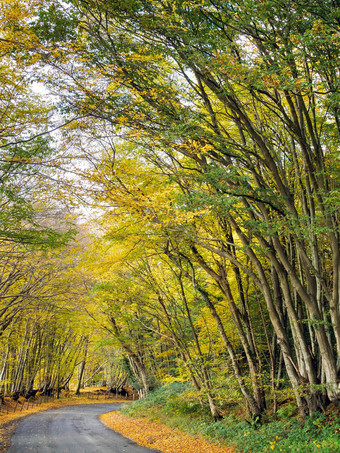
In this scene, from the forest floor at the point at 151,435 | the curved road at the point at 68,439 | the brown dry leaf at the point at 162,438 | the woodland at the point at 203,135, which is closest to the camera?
the woodland at the point at 203,135

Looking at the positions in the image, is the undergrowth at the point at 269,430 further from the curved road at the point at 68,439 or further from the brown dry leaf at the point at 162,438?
the curved road at the point at 68,439

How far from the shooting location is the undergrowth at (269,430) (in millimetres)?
5750

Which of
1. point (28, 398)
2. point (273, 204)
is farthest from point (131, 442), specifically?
point (28, 398)

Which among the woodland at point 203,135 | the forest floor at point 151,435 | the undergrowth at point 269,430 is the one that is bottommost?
the forest floor at point 151,435

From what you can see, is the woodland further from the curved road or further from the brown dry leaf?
the curved road

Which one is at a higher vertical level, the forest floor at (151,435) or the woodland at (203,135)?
the woodland at (203,135)

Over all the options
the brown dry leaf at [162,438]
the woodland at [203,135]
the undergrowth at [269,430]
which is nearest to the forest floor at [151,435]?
the brown dry leaf at [162,438]

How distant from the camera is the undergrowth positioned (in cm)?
575

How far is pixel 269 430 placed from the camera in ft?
23.6

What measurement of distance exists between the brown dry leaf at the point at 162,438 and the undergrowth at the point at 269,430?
26 centimetres

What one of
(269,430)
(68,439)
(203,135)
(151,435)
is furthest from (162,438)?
(203,135)

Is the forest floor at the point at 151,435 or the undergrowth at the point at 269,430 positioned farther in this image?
the forest floor at the point at 151,435

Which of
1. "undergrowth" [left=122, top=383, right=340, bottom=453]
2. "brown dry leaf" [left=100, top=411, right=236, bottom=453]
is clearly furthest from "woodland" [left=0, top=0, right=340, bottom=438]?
Result: "brown dry leaf" [left=100, top=411, right=236, bottom=453]

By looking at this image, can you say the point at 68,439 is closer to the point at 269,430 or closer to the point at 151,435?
the point at 151,435
